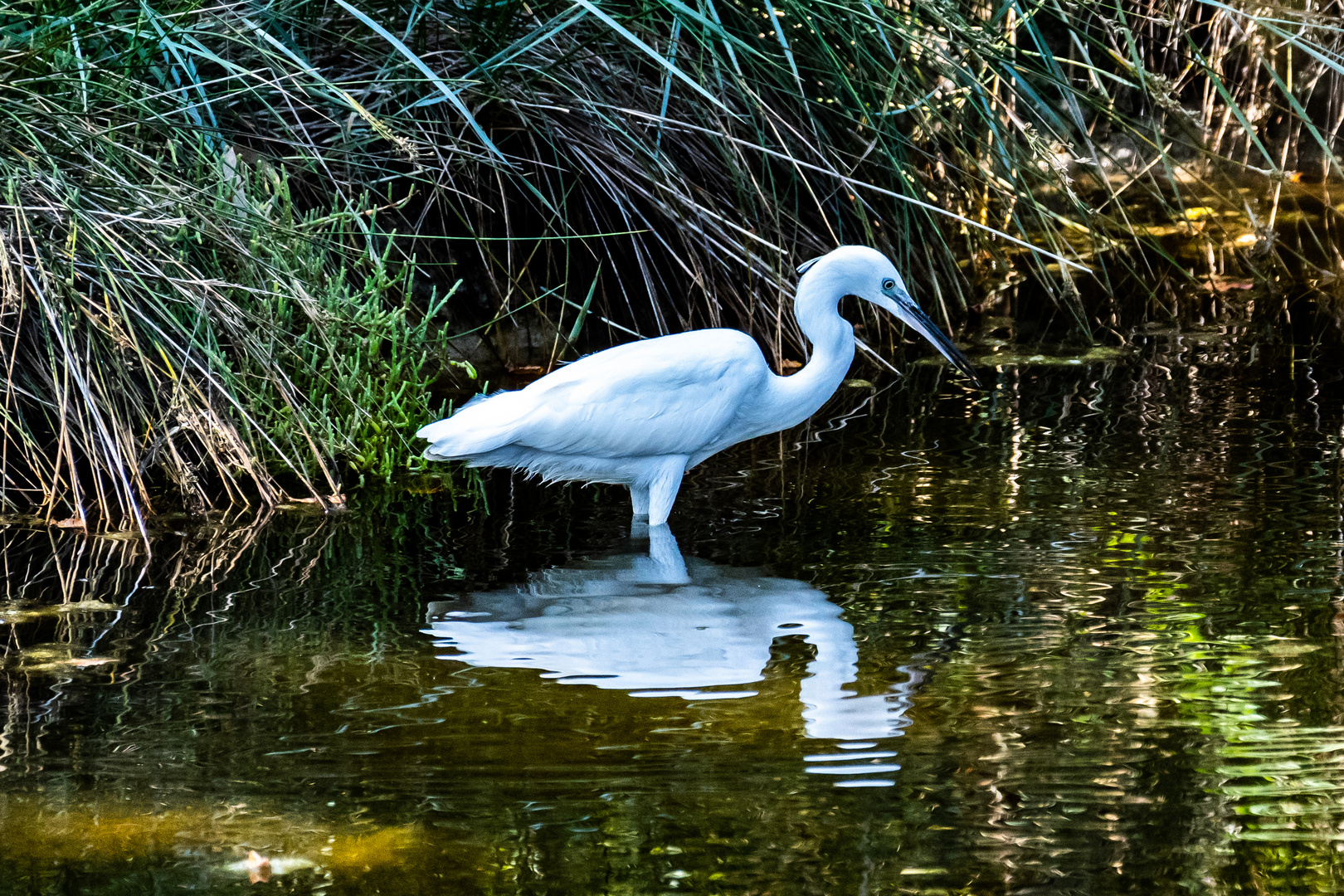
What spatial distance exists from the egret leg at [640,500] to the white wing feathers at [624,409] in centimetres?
14

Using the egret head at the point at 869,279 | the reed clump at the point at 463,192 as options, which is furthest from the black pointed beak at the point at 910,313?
the reed clump at the point at 463,192

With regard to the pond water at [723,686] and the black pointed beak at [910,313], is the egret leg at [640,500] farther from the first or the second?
the black pointed beak at [910,313]

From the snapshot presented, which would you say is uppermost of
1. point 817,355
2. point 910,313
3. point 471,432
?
point 910,313

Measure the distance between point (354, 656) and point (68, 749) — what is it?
651 mm

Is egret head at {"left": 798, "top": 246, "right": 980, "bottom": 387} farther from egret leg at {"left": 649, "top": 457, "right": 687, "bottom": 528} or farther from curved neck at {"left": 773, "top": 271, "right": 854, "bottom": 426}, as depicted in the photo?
egret leg at {"left": 649, "top": 457, "right": 687, "bottom": 528}

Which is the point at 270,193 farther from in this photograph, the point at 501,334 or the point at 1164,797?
the point at 1164,797

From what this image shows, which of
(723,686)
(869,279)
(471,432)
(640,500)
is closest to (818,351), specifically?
(869,279)

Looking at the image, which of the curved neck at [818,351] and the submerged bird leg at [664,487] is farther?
the curved neck at [818,351]

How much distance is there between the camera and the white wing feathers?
411 cm

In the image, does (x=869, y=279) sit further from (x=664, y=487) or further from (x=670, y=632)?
(x=670, y=632)

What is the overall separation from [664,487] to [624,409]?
0.80ft

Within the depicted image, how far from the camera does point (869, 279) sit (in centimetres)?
437

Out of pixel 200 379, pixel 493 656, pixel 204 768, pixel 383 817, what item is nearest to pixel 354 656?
pixel 493 656

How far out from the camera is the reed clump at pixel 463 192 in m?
4.04
